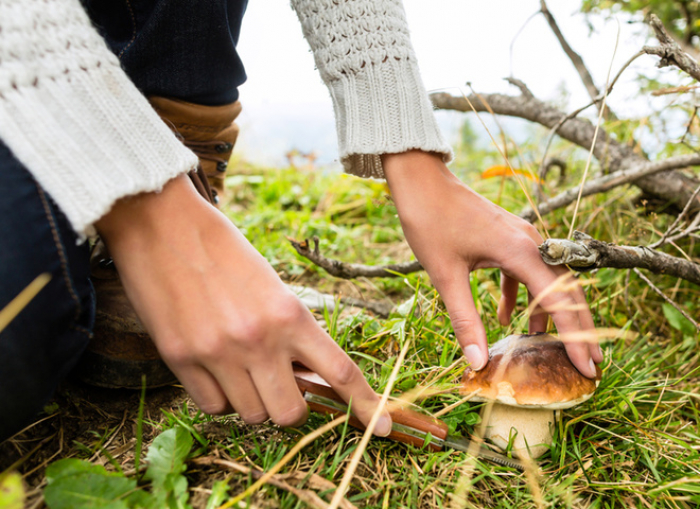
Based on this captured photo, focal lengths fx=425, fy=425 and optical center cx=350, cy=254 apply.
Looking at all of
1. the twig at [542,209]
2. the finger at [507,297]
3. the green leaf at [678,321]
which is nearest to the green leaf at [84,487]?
the twig at [542,209]

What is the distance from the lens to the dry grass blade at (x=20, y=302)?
2.38ft

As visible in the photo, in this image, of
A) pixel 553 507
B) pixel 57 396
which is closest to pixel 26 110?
pixel 57 396

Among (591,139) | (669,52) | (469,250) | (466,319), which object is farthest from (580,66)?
(466,319)

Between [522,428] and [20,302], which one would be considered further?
[522,428]

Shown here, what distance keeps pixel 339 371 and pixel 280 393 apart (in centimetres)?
12

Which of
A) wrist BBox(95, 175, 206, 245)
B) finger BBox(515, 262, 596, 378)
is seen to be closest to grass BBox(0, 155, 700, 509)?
finger BBox(515, 262, 596, 378)

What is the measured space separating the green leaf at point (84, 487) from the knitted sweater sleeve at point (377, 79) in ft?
2.96

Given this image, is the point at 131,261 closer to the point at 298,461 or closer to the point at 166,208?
the point at 166,208

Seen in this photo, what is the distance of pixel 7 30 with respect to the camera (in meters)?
0.69

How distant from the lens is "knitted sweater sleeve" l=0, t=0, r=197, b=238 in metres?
0.70

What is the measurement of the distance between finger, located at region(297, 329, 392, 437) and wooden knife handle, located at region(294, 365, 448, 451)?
91mm

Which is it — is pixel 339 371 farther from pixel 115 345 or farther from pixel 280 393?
pixel 115 345

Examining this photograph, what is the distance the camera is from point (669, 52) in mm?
1207

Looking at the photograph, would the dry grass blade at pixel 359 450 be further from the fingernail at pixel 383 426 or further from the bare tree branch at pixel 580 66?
the bare tree branch at pixel 580 66
